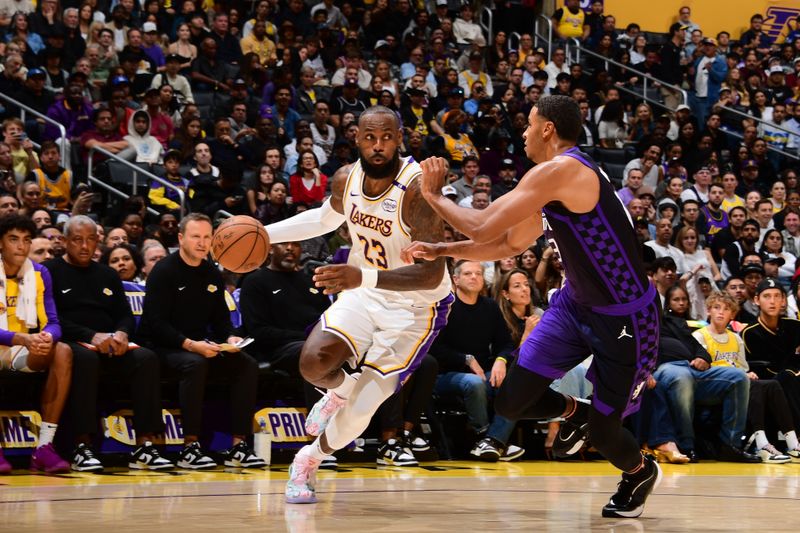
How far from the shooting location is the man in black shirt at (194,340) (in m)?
7.89

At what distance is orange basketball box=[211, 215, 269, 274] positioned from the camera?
5645 millimetres

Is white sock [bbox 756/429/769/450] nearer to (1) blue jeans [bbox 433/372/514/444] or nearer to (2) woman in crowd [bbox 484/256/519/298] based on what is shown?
(1) blue jeans [bbox 433/372/514/444]

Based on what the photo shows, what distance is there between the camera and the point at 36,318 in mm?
7609

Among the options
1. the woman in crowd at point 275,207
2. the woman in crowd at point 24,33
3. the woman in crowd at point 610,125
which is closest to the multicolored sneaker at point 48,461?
the woman in crowd at point 275,207

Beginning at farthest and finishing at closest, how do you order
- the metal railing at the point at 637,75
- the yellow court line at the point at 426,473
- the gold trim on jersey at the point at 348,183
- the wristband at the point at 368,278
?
the metal railing at the point at 637,75
the yellow court line at the point at 426,473
the gold trim on jersey at the point at 348,183
the wristband at the point at 368,278

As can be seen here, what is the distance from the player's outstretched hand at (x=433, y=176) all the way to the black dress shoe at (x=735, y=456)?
5.63 metres

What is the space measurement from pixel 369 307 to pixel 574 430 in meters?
1.30

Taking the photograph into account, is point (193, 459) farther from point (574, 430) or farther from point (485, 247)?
point (485, 247)

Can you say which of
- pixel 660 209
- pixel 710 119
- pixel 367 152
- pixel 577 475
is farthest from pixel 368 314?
pixel 710 119

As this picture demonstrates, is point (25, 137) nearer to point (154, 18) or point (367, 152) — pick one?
point (154, 18)

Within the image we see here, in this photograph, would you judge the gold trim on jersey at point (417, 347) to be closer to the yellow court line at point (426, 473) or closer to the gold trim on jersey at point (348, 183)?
the gold trim on jersey at point (348, 183)

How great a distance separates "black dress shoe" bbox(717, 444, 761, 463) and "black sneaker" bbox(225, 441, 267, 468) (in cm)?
408

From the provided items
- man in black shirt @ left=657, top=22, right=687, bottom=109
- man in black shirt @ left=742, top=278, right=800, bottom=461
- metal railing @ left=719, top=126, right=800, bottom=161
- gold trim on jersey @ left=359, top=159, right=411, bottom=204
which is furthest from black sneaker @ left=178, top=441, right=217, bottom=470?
man in black shirt @ left=657, top=22, right=687, bottom=109

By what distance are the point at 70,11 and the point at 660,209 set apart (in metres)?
7.76
